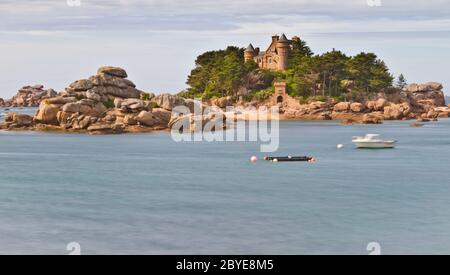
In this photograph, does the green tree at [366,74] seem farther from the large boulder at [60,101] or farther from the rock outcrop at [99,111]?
the large boulder at [60,101]

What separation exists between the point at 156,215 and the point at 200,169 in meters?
29.4

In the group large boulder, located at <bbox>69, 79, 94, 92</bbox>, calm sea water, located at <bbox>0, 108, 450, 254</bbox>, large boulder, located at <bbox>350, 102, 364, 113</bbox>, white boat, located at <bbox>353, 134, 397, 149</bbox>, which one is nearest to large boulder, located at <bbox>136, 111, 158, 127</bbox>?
large boulder, located at <bbox>69, 79, 94, 92</bbox>

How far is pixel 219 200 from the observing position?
188 feet

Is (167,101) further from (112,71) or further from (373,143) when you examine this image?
(373,143)

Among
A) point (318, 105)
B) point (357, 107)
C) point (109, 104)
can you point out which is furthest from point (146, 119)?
point (357, 107)

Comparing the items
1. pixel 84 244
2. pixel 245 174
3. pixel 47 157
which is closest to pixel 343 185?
pixel 245 174

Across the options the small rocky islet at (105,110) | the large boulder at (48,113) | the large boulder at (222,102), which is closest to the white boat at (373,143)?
the small rocky islet at (105,110)

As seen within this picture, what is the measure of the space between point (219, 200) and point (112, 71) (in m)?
88.2

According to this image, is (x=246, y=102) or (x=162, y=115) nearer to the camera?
(x=162, y=115)

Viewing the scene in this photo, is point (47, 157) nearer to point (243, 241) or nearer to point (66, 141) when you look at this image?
point (66, 141)

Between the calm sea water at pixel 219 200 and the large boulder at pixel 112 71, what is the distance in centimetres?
3678

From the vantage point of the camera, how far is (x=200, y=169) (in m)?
79.5

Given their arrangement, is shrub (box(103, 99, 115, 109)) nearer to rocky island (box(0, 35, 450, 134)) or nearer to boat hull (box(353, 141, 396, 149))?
rocky island (box(0, 35, 450, 134))

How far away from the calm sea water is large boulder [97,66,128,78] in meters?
36.8
